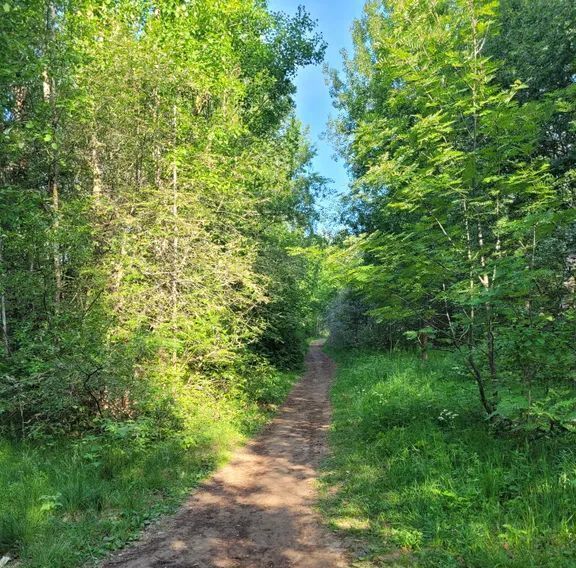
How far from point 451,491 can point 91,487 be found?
4.72m

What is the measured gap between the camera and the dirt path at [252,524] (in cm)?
456

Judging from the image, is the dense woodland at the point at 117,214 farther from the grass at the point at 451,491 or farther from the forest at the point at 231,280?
the grass at the point at 451,491

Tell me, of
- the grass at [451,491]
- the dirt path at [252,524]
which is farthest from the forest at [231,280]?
the dirt path at [252,524]

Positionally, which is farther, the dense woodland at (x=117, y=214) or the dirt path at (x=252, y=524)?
the dense woodland at (x=117, y=214)

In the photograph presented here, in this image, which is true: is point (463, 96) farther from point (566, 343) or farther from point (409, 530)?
point (409, 530)

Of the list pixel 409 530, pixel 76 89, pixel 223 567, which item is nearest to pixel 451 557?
pixel 409 530

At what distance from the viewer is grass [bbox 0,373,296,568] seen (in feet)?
15.6

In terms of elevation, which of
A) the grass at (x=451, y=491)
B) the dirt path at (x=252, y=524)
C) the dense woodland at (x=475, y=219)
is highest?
the dense woodland at (x=475, y=219)

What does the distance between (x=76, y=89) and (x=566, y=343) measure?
31.3 feet

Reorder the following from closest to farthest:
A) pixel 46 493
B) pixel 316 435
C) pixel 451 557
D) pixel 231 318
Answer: pixel 451 557 < pixel 46 493 < pixel 316 435 < pixel 231 318

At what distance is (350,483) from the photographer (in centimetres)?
657

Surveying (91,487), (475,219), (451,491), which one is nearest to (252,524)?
(91,487)

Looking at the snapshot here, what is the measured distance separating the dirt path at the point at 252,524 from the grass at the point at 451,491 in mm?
371

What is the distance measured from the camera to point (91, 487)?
599 centimetres
